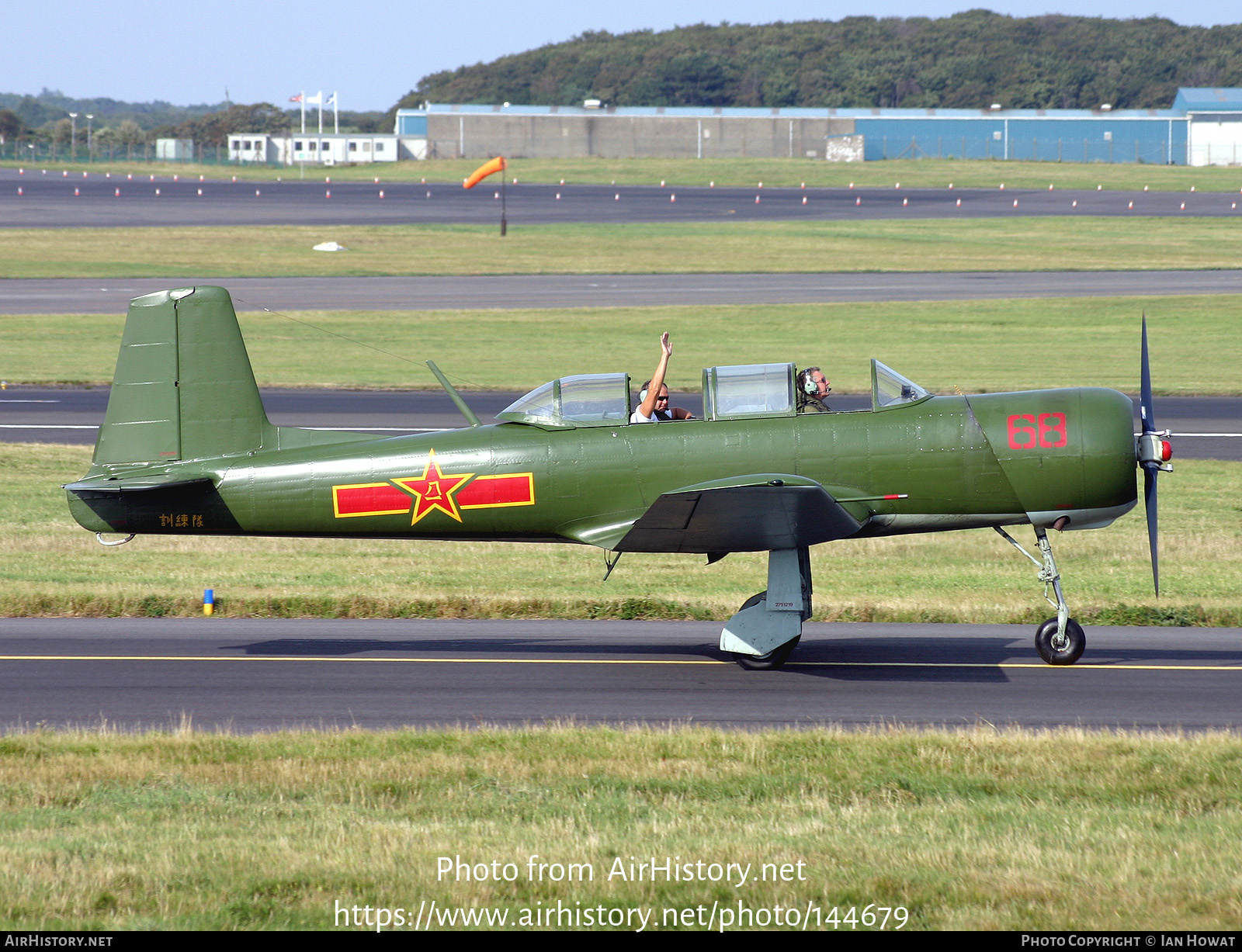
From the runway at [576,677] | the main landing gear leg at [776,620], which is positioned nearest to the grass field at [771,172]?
the runway at [576,677]

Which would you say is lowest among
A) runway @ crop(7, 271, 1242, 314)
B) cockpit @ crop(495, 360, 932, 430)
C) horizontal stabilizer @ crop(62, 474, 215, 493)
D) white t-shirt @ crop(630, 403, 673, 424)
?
horizontal stabilizer @ crop(62, 474, 215, 493)

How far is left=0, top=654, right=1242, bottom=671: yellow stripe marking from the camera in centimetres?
1199

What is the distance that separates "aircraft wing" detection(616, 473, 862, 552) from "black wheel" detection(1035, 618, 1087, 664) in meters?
2.20

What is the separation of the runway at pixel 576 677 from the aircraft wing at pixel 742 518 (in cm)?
126

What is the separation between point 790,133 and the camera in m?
131

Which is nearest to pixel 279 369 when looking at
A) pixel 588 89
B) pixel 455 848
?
pixel 455 848

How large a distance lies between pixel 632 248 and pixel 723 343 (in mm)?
24986

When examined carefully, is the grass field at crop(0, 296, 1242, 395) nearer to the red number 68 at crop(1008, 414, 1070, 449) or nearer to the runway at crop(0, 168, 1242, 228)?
the red number 68 at crop(1008, 414, 1070, 449)

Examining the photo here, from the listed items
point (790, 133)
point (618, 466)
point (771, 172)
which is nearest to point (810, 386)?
point (618, 466)

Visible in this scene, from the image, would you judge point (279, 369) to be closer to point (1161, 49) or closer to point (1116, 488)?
point (1116, 488)

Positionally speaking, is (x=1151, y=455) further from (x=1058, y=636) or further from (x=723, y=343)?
(x=723, y=343)

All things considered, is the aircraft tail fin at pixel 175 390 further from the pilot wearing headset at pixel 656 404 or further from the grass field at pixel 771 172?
the grass field at pixel 771 172

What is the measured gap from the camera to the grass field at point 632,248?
178ft

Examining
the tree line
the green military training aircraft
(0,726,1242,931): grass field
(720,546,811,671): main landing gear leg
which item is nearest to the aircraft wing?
the green military training aircraft
